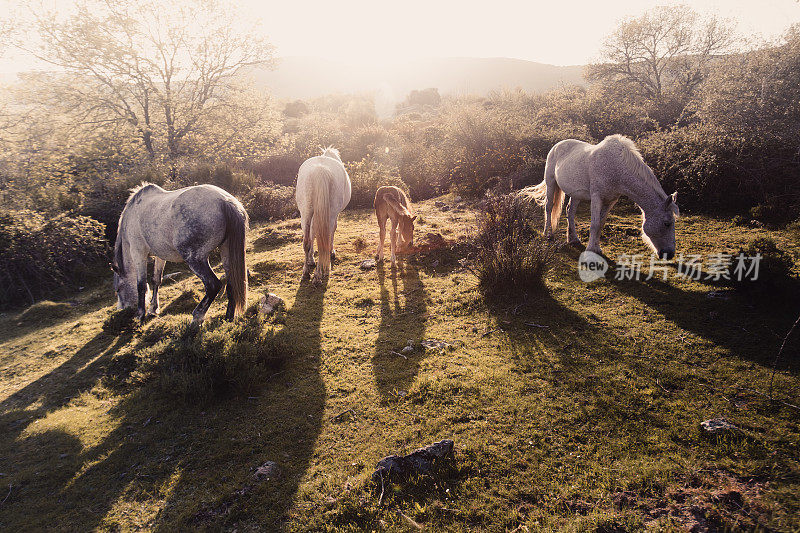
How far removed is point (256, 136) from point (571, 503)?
18.6 metres

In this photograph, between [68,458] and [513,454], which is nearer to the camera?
[513,454]

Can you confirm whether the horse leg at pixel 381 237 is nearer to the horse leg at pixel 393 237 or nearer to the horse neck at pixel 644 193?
the horse leg at pixel 393 237

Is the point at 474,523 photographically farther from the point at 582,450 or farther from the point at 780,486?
the point at 780,486

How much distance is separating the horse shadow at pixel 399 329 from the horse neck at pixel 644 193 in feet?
12.6

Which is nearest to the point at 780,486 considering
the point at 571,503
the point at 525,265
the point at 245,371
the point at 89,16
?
the point at 571,503

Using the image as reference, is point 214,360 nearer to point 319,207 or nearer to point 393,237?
point 319,207

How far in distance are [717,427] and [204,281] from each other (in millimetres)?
5986

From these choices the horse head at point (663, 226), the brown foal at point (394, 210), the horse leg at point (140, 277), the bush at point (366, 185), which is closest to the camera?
the horse head at point (663, 226)

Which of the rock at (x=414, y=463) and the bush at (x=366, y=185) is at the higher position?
the bush at (x=366, y=185)

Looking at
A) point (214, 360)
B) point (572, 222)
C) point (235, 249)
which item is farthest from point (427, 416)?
point (572, 222)

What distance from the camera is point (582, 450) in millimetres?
2691

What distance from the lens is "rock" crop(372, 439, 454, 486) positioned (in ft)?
8.44

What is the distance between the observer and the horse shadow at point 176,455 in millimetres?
2457

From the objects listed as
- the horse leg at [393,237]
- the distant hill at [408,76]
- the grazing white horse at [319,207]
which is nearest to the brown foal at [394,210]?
the horse leg at [393,237]
